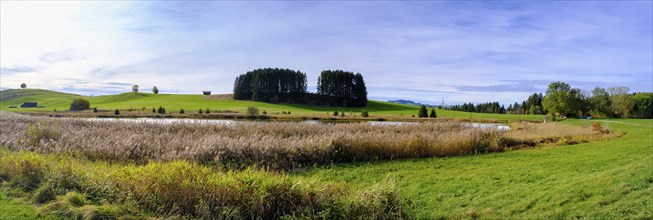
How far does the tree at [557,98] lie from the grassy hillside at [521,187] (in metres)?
57.2

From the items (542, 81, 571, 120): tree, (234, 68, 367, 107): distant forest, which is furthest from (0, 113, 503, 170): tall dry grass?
(234, 68, 367, 107): distant forest

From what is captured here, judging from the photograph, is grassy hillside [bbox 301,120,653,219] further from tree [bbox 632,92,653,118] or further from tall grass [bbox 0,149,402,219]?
tree [bbox 632,92,653,118]

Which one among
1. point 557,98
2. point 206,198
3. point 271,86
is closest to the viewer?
point 206,198

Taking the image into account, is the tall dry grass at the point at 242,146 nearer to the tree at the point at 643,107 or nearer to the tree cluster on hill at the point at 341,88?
the tree at the point at 643,107

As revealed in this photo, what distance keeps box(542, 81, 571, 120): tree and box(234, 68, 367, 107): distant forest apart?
1629 inches

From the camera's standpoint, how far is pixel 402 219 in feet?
22.1

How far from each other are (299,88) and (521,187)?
91333 mm

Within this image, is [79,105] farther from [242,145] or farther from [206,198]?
[206,198]

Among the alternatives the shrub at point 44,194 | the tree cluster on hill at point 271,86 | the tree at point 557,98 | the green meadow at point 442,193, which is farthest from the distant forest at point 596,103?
the shrub at point 44,194

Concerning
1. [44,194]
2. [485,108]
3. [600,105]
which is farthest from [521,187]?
[485,108]

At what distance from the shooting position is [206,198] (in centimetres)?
671

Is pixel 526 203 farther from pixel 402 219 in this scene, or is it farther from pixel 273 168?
pixel 273 168

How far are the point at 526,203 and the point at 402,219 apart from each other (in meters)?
2.42

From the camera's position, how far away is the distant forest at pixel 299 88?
95.1 meters
